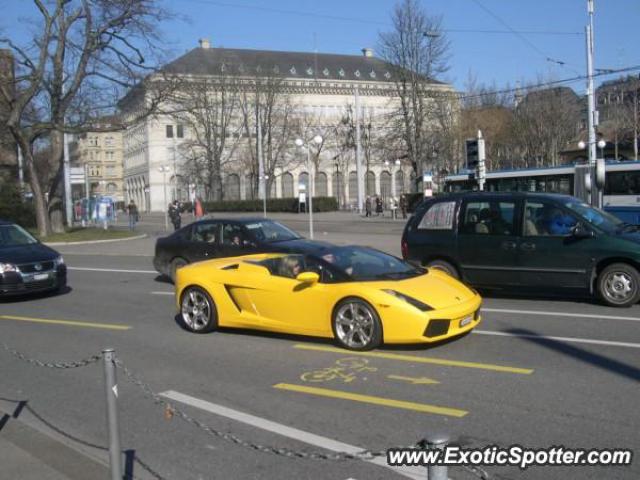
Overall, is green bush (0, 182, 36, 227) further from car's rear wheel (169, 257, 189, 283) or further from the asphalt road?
the asphalt road

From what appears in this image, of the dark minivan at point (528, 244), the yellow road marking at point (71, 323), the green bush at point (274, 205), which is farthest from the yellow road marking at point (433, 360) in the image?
the green bush at point (274, 205)

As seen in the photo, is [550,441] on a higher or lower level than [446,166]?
lower

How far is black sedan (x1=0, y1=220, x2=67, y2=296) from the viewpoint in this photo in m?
12.6

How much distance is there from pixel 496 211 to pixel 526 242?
764 millimetres

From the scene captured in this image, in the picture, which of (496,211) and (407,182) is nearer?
(496,211)

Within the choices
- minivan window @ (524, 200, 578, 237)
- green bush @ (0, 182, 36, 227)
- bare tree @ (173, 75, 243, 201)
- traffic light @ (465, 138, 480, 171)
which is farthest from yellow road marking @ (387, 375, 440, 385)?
bare tree @ (173, 75, 243, 201)

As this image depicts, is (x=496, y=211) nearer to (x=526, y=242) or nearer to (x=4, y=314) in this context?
(x=526, y=242)

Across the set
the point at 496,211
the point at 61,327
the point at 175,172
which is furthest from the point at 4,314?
the point at 175,172

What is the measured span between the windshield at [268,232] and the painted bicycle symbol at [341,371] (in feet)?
22.0

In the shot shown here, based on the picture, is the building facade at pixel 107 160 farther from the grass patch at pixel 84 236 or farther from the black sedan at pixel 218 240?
the black sedan at pixel 218 240

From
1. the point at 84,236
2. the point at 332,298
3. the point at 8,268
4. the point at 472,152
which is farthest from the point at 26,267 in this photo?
the point at 84,236

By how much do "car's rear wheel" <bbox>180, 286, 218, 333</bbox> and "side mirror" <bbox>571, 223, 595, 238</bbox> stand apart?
569 cm

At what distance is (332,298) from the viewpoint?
807 centimetres

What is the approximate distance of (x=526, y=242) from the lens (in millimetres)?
11078
